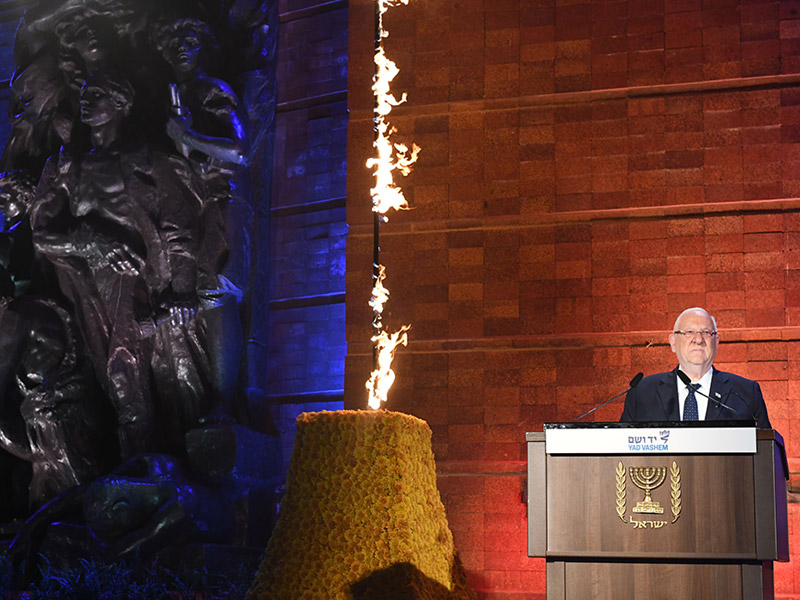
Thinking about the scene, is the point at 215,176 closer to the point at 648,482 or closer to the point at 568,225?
the point at 568,225

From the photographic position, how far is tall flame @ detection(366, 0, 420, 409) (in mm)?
5328

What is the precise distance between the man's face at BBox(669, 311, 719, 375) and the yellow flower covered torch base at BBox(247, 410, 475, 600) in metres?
1.12

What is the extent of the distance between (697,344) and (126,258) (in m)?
3.75

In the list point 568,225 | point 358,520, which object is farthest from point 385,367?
point 358,520

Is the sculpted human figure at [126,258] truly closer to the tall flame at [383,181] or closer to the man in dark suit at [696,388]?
the tall flame at [383,181]

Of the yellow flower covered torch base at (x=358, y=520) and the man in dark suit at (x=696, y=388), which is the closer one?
the yellow flower covered torch base at (x=358, y=520)

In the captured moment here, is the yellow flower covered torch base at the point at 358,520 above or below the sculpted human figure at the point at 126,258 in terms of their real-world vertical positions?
below

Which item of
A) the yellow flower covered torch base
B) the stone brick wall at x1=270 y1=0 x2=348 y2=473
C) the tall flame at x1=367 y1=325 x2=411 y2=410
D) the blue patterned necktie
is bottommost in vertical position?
the yellow flower covered torch base

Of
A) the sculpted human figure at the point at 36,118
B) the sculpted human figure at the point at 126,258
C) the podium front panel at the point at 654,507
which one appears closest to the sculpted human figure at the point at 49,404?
the sculpted human figure at the point at 126,258

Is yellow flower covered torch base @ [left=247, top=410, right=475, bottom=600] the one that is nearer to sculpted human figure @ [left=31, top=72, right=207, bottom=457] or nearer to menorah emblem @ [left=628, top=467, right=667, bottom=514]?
menorah emblem @ [left=628, top=467, right=667, bottom=514]

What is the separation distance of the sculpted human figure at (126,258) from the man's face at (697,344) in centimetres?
313

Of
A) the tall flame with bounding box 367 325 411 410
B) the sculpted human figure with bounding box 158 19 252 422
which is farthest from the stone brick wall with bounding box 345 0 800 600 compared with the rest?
the sculpted human figure with bounding box 158 19 252 422

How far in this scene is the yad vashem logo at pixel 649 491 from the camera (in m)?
3.09

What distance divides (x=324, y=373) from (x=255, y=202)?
1.20 m
